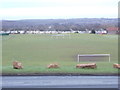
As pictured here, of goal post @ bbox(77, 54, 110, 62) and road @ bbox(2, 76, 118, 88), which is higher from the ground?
goal post @ bbox(77, 54, 110, 62)

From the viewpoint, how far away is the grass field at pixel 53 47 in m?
8.71

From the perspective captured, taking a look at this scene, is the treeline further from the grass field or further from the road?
the road

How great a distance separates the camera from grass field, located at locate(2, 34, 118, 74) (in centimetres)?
871

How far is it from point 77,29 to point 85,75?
2.08 metres

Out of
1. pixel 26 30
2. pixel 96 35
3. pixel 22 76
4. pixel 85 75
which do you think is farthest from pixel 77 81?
pixel 96 35

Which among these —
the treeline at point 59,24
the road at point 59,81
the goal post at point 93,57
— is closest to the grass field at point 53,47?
the goal post at point 93,57

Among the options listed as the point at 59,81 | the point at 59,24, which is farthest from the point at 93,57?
the point at 59,81

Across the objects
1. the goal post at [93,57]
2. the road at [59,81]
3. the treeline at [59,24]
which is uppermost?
the treeline at [59,24]

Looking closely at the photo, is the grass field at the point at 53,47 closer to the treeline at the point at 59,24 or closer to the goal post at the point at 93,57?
the goal post at the point at 93,57

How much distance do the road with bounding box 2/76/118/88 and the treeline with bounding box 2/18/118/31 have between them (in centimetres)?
131

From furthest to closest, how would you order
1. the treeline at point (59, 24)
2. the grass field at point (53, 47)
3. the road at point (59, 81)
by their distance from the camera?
1. the grass field at point (53, 47)
2. the treeline at point (59, 24)
3. the road at point (59, 81)

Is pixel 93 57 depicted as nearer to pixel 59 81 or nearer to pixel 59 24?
pixel 59 24

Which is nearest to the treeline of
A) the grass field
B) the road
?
the grass field

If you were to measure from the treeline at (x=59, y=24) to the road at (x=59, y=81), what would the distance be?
131cm
